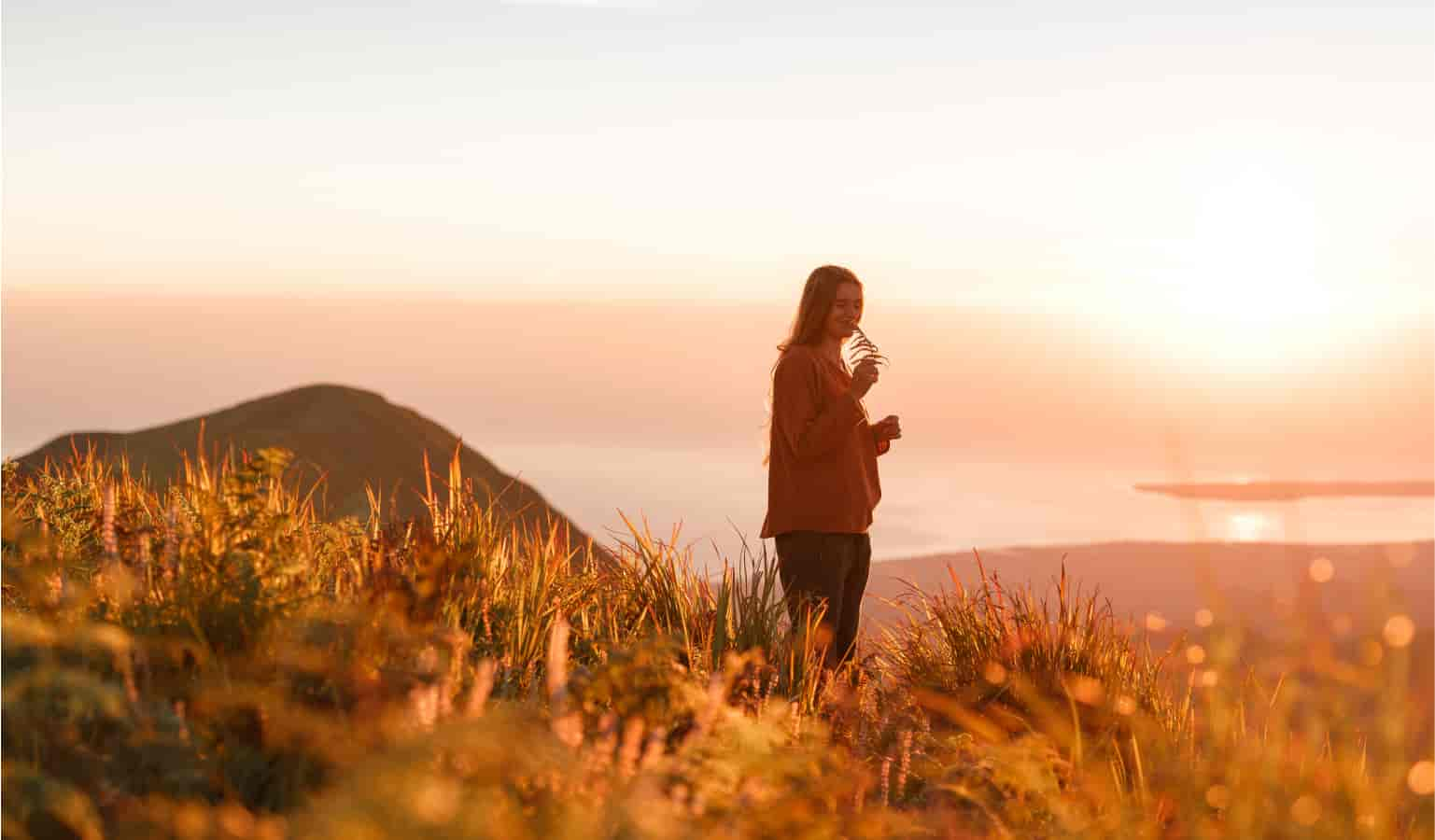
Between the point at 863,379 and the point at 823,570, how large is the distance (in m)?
1.03

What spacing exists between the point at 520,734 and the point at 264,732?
3.58ft

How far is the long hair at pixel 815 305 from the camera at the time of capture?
6.86 meters

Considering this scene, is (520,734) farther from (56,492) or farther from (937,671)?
(56,492)

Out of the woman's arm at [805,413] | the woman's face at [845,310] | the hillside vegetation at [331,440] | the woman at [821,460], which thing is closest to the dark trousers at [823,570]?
the woman at [821,460]

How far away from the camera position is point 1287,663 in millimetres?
5227

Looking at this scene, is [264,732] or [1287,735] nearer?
[264,732]

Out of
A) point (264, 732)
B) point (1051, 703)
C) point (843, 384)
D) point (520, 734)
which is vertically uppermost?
point (843, 384)

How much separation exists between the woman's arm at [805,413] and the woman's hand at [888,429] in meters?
0.33

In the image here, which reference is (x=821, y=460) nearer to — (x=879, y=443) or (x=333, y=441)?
(x=879, y=443)

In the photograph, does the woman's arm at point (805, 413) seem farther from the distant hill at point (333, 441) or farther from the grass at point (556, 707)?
the distant hill at point (333, 441)

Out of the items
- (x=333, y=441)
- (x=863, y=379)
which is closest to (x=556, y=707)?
(x=863, y=379)

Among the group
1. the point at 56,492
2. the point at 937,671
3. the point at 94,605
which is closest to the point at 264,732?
the point at 94,605

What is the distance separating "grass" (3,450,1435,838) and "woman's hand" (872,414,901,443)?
3.43 feet

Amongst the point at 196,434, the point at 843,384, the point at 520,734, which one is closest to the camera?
the point at 520,734
